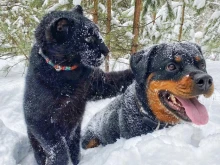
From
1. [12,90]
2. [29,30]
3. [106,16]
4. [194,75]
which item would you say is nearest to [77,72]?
[194,75]

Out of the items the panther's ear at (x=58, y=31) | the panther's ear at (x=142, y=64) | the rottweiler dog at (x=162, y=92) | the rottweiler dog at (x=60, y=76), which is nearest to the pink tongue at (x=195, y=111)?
the rottweiler dog at (x=162, y=92)

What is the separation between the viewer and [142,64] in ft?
11.1

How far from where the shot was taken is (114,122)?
375 cm

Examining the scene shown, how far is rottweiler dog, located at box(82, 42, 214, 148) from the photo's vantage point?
297cm

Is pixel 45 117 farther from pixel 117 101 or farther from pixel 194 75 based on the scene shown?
pixel 194 75

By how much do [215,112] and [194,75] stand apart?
4.01ft

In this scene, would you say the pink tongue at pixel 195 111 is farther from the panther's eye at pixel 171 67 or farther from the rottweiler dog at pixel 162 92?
the panther's eye at pixel 171 67

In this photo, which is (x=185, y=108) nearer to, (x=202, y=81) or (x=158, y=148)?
(x=202, y=81)

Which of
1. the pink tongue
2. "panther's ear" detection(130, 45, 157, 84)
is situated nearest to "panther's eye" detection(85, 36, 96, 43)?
"panther's ear" detection(130, 45, 157, 84)

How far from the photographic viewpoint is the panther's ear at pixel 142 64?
11.0 feet

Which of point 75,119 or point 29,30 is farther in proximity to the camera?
point 29,30

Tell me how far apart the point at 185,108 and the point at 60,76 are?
1.29 metres

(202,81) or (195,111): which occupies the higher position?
(202,81)

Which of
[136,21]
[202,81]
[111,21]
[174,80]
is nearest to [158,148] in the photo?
[202,81]
